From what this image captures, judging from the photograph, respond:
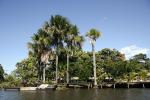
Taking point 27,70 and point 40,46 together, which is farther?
point 27,70

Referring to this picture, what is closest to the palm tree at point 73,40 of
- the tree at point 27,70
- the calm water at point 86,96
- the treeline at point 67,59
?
the treeline at point 67,59

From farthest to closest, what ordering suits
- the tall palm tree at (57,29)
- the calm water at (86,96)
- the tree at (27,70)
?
1. the tree at (27,70)
2. the tall palm tree at (57,29)
3. the calm water at (86,96)

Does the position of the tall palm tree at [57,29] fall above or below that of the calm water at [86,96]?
above

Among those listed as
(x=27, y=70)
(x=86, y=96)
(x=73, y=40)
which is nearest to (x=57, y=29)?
(x=73, y=40)

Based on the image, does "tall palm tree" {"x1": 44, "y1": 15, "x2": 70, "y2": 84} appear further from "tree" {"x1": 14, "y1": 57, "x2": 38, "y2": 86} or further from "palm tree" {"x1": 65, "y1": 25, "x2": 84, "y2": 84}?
"tree" {"x1": 14, "y1": 57, "x2": 38, "y2": 86}

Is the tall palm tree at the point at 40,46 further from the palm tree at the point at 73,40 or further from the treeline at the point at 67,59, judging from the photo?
the palm tree at the point at 73,40

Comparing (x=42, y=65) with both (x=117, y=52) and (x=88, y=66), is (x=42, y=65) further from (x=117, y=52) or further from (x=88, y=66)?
(x=117, y=52)

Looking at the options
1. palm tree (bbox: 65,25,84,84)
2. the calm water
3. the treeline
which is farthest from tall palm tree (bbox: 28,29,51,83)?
the calm water

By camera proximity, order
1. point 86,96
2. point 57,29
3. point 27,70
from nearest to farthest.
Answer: point 86,96, point 57,29, point 27,70

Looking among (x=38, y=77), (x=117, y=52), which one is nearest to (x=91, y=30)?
(x=38, y=77)

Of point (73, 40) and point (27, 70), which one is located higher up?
point (73, 40)

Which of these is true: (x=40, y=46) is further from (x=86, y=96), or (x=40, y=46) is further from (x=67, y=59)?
(x=86, y=96)

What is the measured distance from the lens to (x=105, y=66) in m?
85.6

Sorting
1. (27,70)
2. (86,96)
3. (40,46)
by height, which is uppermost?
(40,46)
